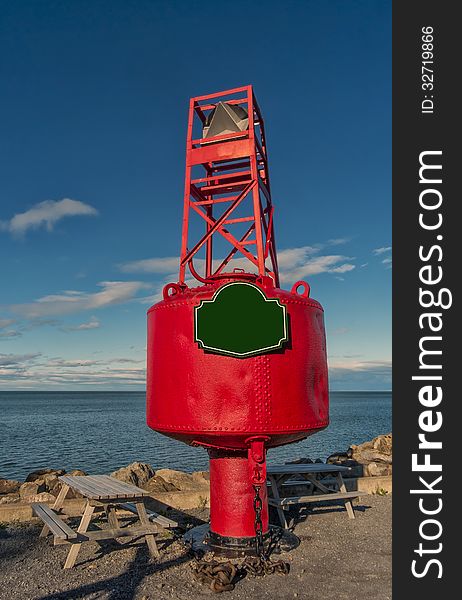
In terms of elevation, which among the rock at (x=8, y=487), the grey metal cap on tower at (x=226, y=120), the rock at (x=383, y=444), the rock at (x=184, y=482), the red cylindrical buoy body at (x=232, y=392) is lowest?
the rock at (x=8, y=487)

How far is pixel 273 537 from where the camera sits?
973cm

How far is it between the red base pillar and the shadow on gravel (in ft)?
2.85

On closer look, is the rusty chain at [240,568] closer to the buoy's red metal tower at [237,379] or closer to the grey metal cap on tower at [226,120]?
the buoy's red metal tower at [237,379]

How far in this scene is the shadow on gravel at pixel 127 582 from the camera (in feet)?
24.9

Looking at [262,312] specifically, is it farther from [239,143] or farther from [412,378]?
[239,143]

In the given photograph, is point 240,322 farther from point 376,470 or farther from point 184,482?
point 376,470

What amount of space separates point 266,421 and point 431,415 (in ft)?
8.69

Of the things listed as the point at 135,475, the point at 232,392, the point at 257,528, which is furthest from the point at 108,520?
the point at 135,475

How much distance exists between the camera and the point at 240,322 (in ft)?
28.2

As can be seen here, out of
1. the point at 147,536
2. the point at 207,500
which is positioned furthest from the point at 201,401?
the point at 207,500

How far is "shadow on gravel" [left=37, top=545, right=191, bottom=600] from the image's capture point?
24.9ft

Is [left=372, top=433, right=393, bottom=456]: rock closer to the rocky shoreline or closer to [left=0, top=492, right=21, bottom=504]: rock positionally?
the rocky shoreline

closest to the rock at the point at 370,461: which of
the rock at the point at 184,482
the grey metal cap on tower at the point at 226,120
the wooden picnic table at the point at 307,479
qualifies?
the wooden picnic table at the point at 307,479

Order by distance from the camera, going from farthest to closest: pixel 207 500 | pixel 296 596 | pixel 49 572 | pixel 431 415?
pixel 207 500, pixel 49 572, pixel 296 596, pixel 431 415
